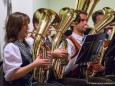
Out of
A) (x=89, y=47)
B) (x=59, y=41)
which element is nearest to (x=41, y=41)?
(x=59, y=41)

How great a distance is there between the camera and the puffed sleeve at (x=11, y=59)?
6.55 feet

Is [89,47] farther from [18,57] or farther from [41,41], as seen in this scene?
[18,57]

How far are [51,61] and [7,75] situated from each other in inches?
15.0

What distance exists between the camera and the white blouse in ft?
6.55

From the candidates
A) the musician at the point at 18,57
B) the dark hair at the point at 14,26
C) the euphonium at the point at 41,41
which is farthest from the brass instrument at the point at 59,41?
the dark hair at the point at 14,26

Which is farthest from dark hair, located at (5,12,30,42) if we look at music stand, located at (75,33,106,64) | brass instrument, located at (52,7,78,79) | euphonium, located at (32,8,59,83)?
music stand, located at (75,33,106,64)

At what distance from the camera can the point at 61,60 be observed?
7.45 ft

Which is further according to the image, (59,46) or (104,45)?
(104,45)

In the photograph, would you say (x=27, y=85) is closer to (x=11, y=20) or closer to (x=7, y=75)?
(x=7, y=75)

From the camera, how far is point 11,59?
201 centimetres

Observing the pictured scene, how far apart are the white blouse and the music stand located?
0.51 m

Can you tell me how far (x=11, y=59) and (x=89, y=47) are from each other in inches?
26.4

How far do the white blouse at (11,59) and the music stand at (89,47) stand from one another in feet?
1.67

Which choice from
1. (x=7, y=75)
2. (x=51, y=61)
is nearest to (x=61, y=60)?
(x=51, y=61)
